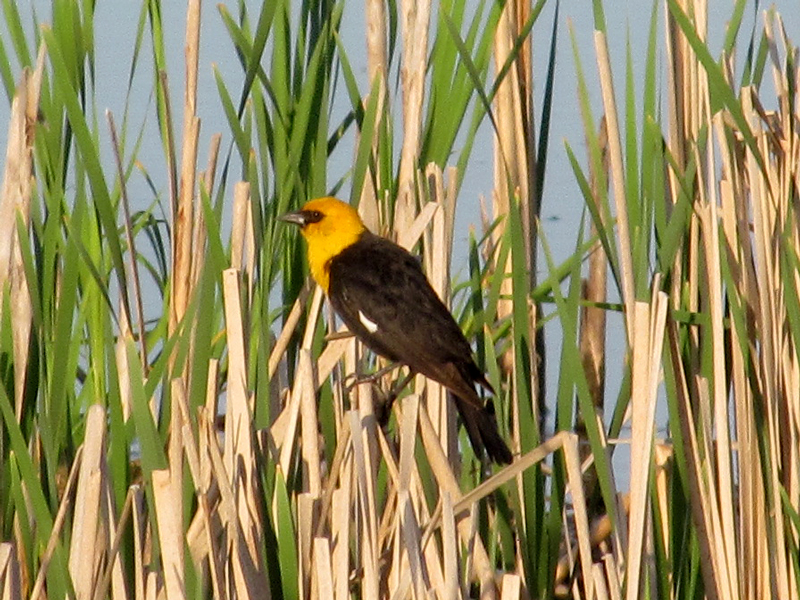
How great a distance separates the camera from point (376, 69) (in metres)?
2.21

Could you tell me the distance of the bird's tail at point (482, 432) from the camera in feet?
7.14

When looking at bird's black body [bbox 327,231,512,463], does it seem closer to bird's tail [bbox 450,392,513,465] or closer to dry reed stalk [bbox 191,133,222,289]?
bird's tail [bbox 450,392,513,465]

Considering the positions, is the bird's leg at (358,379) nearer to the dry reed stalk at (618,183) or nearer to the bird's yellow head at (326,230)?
the bird's yellow head at (326,230)

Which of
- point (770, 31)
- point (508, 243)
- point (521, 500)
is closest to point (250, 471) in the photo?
point (521, 500)

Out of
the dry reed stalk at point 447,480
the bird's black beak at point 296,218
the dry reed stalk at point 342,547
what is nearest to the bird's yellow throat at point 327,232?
the bird's black beak at point 296,218

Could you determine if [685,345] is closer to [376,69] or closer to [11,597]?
[376,69]

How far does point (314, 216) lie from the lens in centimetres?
240

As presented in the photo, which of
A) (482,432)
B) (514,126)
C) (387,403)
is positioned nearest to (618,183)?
(482,432)

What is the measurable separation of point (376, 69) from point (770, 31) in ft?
1.99

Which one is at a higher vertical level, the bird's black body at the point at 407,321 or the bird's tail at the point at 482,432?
the bird's black body at the point at 407,321

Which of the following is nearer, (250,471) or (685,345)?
(250,471)

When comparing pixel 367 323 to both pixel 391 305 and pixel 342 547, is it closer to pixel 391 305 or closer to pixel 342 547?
pixel 391 305

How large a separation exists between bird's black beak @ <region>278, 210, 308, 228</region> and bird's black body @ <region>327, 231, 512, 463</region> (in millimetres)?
205

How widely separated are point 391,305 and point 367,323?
18 centimetres
